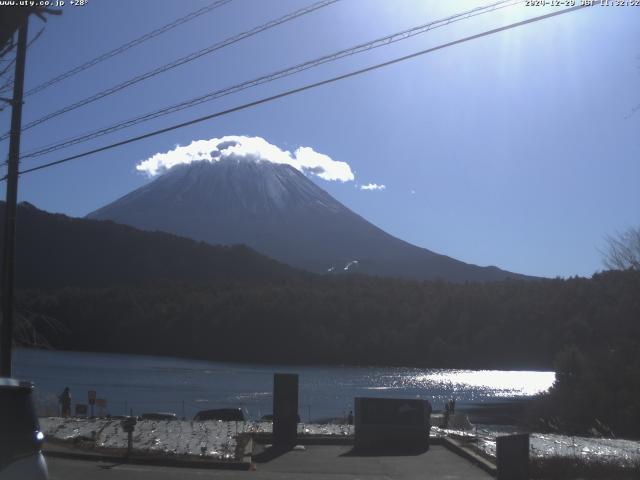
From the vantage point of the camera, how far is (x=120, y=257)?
120m

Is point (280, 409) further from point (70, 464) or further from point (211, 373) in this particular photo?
point (211, 373)

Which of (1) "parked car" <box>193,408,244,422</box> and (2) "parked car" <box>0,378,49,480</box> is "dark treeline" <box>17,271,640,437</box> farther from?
(2) "parked car" <box>0,378,49,480</box>

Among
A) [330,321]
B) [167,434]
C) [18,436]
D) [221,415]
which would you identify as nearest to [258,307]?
[330,321]

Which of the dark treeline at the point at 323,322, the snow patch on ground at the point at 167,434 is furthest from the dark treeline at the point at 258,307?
the snow patch on ground at the point at 167,434

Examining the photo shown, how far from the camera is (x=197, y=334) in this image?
340 ft

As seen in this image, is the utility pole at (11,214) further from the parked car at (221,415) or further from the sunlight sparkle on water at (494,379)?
the sunlight sparkle on water at (494,379)

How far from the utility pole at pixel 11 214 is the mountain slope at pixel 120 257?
9341cm

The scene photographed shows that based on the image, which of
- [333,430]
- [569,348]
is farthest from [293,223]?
[333,430]

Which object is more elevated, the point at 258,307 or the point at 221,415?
the point at 258,307

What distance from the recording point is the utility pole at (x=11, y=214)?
13.9 metres

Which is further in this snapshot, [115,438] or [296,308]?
[296,308]

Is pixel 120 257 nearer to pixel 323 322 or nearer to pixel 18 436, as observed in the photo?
pixel 323 322

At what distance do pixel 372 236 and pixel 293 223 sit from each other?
18934 millimetres

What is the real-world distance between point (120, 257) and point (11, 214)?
108m
